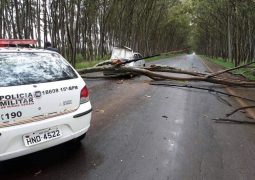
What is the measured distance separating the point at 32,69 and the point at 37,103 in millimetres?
674

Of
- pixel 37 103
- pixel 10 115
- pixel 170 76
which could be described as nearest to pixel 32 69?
pixel 37 103

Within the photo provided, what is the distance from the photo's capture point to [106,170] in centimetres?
472

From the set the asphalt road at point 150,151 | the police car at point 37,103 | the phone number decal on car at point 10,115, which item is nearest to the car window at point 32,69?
the police car at point 37,103

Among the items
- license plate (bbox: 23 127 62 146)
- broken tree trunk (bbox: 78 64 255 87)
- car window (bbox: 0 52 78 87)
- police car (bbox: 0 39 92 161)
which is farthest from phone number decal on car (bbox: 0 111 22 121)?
broken tree trunk (bbox: 78 64 255 87)

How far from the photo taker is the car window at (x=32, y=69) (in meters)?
4.65

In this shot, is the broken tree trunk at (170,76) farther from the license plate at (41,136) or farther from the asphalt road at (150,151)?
the license plate at (41,136)

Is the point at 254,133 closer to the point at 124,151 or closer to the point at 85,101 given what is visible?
the point at 124,151

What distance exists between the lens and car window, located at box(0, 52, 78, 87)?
15.3 feet

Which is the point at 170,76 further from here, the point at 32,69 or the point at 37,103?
the point at 37,103

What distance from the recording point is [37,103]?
180 inches

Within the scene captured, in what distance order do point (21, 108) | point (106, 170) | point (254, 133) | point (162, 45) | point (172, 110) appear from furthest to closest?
point (162, 45) → point (172, 110) → point (254, 133) → point (106, 170) → point (21, 108)

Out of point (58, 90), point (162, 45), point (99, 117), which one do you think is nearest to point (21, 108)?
point (58, 90)

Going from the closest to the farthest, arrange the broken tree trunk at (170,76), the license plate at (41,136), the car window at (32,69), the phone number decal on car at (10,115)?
1. the phone number decal on car at (10,115)
2. the license plate at (41,136)
3. the car window at (32,69)
4. the broken tree trunk at (170,76)

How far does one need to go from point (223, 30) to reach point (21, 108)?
45.9 meters
